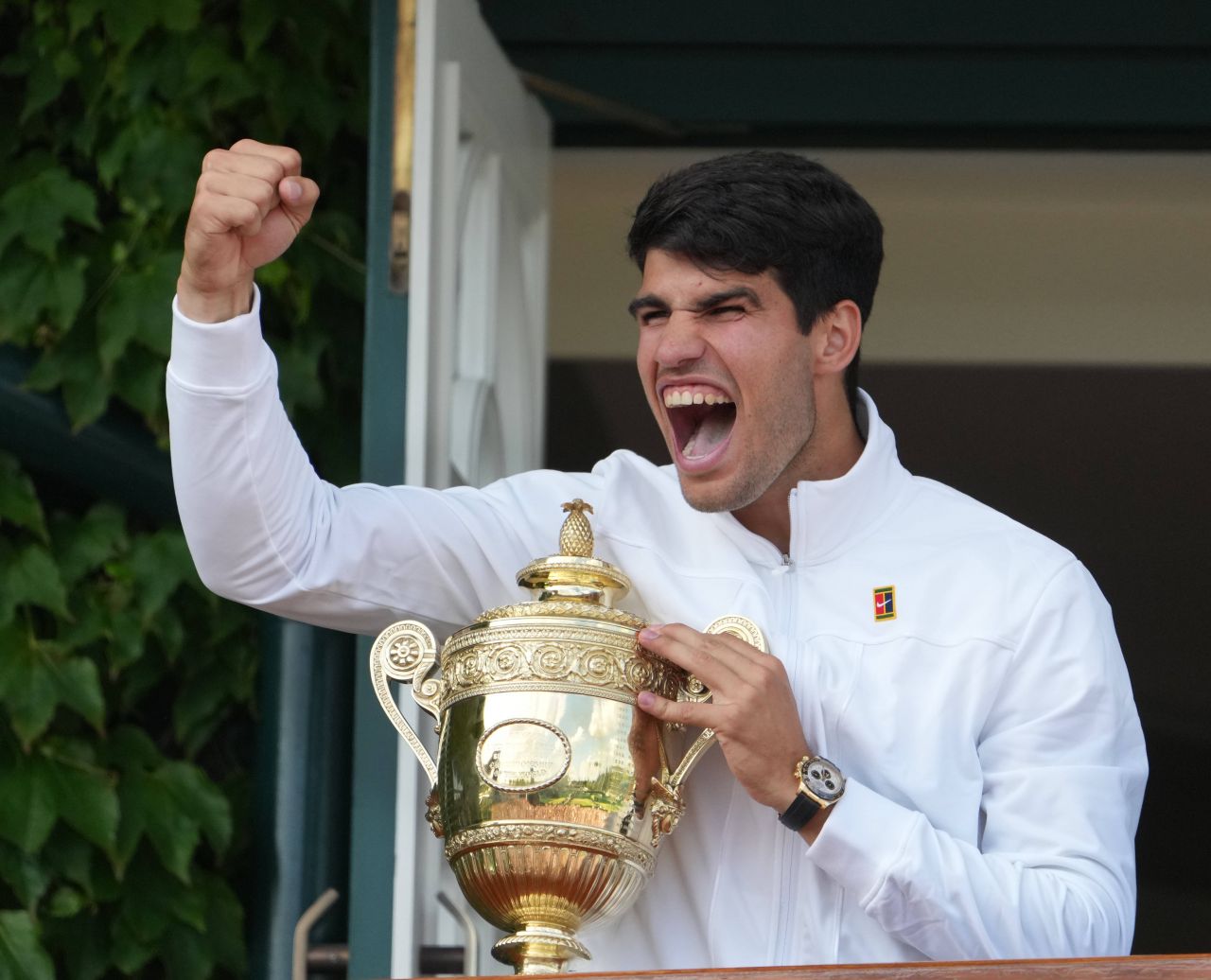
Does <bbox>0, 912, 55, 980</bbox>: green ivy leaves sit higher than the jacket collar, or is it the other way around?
the jacket collar

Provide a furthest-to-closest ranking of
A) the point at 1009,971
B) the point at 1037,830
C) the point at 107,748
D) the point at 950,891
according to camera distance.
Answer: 1. the point at 107,748
2. the point at 1037,830
3. the point at 950,891
4. the point at 1009,971

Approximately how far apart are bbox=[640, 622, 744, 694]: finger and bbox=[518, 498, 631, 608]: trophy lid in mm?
102

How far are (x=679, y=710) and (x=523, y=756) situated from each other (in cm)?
15

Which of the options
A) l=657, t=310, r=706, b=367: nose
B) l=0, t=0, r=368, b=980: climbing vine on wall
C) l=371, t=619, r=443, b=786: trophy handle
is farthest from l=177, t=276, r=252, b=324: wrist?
→ l=0, t=0, r=368, b=980: climbing vine on wall

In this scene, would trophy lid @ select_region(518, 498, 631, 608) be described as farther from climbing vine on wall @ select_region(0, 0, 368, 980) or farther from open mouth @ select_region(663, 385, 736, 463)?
climbing vine on wall @ select_region(0, 0, 368, 980)

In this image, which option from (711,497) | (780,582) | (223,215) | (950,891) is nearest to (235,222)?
(223,215)

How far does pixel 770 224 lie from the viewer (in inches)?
99.4

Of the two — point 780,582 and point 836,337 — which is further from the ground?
point 836,337

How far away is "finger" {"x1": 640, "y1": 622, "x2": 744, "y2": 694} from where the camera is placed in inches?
86.7

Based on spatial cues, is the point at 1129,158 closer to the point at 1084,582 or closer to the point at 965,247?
the point at 965,247

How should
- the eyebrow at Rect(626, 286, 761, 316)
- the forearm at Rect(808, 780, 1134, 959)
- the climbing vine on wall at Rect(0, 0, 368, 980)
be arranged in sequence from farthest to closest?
the climbing vine on wall at Rect(0, 0, 368, 980), the eyebrow at Rect(626, 286, 761, 316), the forearm at Rect(808, 780, 1134, 959)

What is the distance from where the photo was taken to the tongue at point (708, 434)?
2.49 m

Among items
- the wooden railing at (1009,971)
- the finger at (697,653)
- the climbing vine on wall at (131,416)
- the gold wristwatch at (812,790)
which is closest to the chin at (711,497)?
the finger at (697,653)

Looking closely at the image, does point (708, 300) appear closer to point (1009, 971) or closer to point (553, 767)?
point (553, 767)
